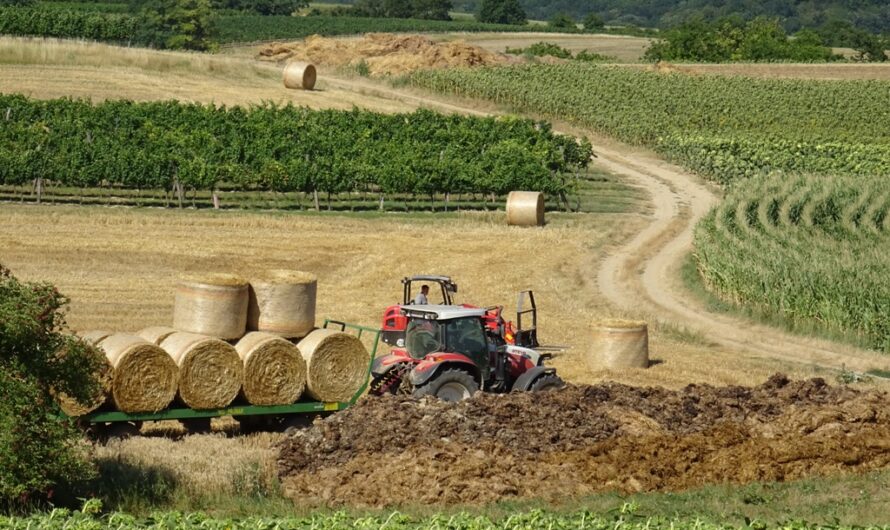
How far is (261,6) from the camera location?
147 m

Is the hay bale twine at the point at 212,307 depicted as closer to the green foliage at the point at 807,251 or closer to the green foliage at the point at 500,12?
the green foliage at the point at 807,251

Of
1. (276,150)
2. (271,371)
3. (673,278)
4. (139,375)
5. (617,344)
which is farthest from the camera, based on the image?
(276,150)

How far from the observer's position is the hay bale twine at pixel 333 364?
22297 millimetres

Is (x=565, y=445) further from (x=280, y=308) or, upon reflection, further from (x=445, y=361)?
(x=280, y=308)

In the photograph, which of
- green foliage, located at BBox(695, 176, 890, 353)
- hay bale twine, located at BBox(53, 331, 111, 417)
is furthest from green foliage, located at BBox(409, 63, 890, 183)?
hay bale twine, located at BBox(53, 331, 111, 417)

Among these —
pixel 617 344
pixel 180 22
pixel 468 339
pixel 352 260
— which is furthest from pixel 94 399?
pixel 180 22

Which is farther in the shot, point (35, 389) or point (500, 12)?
point (500, 12)

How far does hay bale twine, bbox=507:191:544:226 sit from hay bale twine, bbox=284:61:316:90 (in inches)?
1140

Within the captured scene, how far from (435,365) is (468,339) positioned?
2.82 ft

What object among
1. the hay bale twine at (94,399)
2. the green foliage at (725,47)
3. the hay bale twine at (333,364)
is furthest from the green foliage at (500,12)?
the hay bale twine at (94,399)

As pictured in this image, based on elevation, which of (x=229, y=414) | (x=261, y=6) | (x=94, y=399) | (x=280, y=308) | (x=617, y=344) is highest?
(x=261, y=6)

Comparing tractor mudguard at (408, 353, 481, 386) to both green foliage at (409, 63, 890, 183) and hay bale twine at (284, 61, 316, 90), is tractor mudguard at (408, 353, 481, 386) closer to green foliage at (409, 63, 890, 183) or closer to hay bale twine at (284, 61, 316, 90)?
green foliage at (409, 63, 890, 183)

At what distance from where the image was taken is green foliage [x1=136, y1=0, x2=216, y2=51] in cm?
10238

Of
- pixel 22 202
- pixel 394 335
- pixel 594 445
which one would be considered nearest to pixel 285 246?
pixel 22 202
